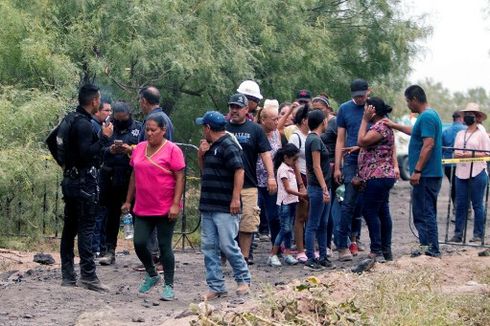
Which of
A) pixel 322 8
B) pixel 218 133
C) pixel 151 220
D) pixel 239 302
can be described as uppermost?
pixel 322 8

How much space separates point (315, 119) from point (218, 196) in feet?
8.52

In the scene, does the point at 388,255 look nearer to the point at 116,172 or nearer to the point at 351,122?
the point at 351,122

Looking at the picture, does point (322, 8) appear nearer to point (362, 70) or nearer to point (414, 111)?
point (362, 70)

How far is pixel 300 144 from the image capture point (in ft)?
43.6

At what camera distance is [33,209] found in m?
14.9

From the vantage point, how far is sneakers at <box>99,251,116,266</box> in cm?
1266

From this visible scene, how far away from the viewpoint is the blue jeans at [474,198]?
1537 cm

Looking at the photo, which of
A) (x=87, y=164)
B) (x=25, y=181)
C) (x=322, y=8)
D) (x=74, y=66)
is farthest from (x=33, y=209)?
(x=322, y=8)

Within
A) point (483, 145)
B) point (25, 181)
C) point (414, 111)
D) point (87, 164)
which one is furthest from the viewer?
point (483, 145)

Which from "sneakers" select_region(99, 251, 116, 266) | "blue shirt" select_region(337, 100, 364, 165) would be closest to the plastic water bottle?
"sneakers" select_region(99, 251, 116, 266)

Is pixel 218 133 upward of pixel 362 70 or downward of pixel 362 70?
downward

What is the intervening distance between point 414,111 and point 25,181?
4993 mm

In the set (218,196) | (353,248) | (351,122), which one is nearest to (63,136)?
(218,196)

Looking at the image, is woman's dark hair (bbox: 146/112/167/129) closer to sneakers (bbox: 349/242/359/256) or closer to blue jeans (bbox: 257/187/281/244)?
blue jeans (bbox: 257/187/281/244)
